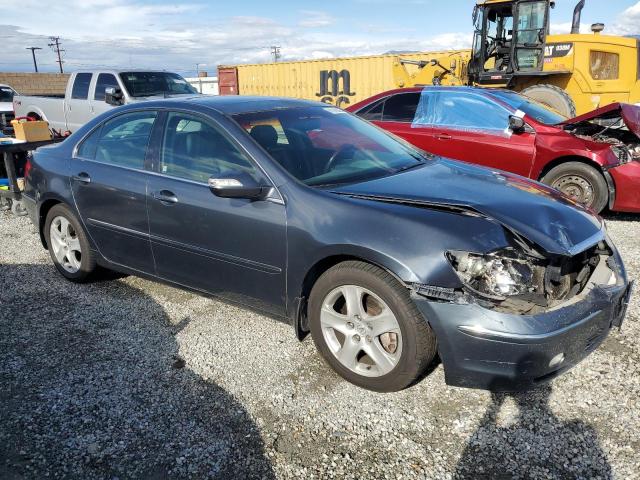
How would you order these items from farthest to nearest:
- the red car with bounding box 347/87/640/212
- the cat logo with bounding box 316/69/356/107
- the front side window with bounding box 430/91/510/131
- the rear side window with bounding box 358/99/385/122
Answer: the cat logo with bounding box 316/69/356/107
the rear side window with bounding box 358/99/385/122
the front side window with bounding box 430/91/510/131
the red car with bounding box 347/87/640/212

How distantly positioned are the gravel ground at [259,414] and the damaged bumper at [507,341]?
0.93 ft

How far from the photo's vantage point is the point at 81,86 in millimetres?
10914

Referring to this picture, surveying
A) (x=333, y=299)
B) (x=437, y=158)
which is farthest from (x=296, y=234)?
(x=437, y=158)

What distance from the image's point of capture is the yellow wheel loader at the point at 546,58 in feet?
36.9

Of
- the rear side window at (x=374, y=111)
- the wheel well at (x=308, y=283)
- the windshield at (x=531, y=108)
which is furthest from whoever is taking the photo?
the rear side window at (x=374, y=111)

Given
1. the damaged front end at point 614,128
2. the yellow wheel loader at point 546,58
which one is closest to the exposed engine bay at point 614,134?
the damaged front end at point 614,128

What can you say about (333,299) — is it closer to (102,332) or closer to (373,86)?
(102,332)

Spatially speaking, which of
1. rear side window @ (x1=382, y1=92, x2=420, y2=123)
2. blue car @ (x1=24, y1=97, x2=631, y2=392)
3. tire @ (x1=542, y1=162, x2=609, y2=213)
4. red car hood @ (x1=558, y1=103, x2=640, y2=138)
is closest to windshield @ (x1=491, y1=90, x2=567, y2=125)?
red car hood @ (x1=558, y1=103, x2=640, y2=138)

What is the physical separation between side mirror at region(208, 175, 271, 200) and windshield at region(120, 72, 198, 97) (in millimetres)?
8061

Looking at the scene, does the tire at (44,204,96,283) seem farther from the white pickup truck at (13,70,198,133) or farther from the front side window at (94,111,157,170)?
the white pickup truck at (13,70,198,133)

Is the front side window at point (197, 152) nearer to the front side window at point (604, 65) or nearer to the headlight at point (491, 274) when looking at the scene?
the headlight at point (491, 274)

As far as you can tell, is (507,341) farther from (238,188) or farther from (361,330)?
(238,188)

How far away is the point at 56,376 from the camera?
3193 millimetres

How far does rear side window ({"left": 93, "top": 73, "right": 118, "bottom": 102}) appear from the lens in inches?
409
